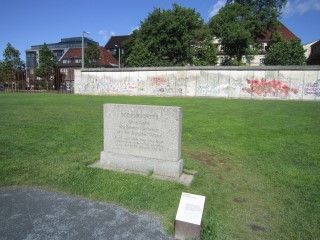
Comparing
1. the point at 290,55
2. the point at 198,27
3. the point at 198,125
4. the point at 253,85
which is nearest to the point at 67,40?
the point at 198,27

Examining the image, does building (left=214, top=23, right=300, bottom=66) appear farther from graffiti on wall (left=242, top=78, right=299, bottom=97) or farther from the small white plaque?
the small white plaque

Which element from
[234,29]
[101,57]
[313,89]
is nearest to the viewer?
[313,89]

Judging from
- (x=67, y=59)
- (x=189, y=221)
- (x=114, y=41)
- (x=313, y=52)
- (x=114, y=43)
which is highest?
(x=114, y=41)

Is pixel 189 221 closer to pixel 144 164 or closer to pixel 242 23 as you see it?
pixel 144 164

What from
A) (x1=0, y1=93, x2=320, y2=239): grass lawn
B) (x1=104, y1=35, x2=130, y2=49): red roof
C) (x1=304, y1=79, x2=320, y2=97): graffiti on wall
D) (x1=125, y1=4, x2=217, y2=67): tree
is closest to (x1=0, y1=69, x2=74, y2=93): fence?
(x1=125, y1=4, x2=217, y2=67): tree

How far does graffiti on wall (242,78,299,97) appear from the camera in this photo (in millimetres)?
22859

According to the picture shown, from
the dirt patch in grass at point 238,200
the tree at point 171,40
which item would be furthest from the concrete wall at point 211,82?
the dirt patch in grass at point 238,200

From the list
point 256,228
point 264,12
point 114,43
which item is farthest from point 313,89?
point 114,43

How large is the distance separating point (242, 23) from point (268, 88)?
963 inches

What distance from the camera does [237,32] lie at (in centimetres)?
4203

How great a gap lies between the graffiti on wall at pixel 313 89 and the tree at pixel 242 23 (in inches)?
881

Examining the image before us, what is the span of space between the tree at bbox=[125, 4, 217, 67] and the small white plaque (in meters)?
38.2

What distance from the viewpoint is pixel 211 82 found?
24.6m

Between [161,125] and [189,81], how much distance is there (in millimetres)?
20998
